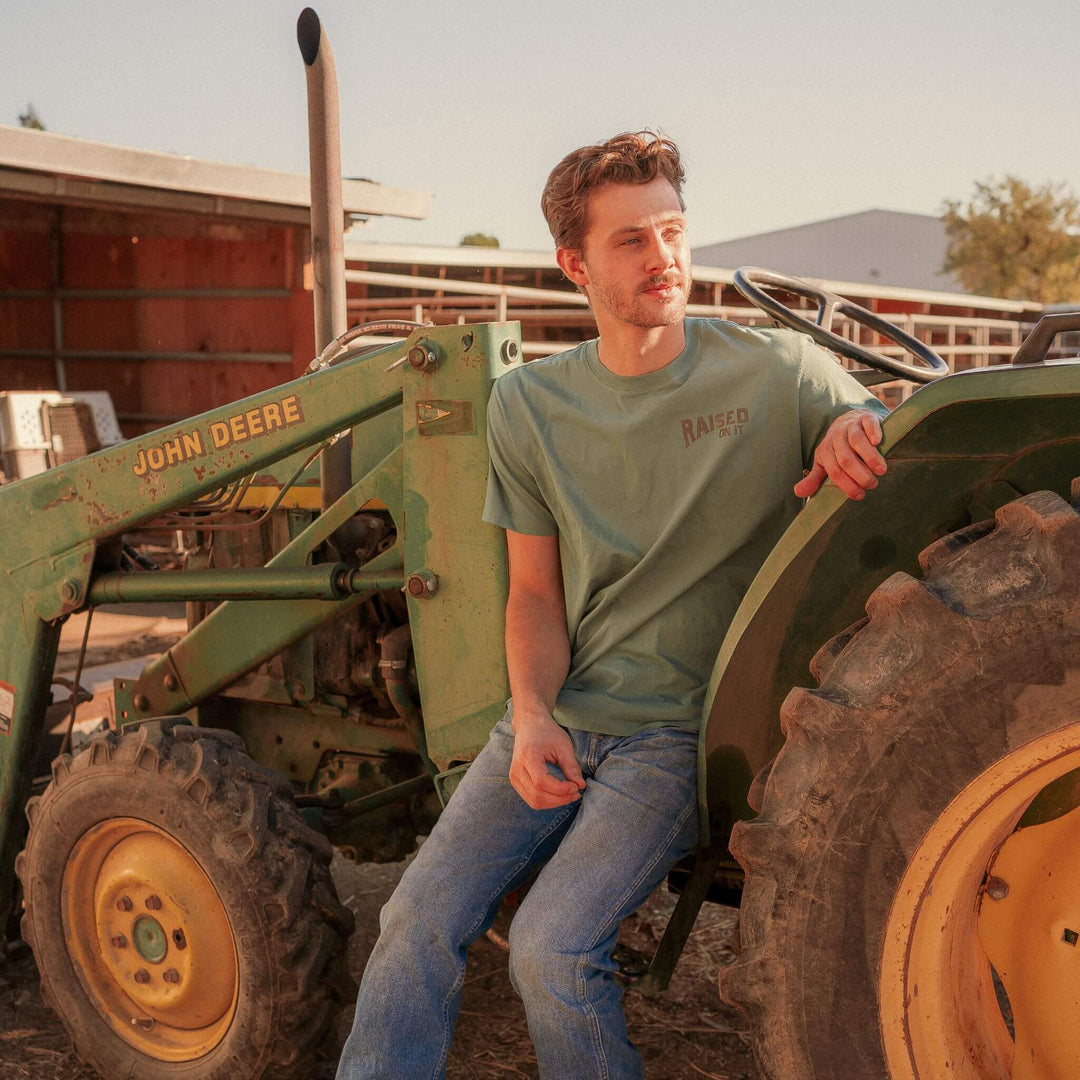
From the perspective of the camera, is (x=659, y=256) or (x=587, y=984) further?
(x=659, y=256)

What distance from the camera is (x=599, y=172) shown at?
2010mm

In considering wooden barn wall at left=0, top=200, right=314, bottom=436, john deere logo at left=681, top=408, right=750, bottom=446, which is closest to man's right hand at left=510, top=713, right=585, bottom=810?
john deere logo at left=681, top=408, right=750, bottom=446

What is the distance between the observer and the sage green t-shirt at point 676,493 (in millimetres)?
1954

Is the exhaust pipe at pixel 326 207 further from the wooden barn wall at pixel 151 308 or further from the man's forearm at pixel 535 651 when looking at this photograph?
the wooden barn wall at pixel 151 308

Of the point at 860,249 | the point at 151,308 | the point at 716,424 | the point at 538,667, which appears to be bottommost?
the point at 538,667

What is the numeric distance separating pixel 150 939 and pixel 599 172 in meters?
1.75

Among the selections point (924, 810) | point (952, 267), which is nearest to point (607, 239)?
point (924, 810)

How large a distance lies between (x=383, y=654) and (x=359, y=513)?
0.39m

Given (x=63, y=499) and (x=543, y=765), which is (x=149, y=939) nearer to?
(x=63, y=499)

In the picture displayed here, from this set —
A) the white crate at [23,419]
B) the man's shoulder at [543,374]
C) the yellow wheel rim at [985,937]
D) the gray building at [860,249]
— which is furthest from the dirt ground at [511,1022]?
the gray building at [860,249]

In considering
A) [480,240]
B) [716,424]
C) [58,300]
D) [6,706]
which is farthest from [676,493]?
[480,240]

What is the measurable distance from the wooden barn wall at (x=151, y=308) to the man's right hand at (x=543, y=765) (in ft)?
25.9

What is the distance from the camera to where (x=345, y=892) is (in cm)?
360

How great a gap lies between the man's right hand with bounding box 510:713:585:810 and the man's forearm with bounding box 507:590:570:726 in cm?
4
